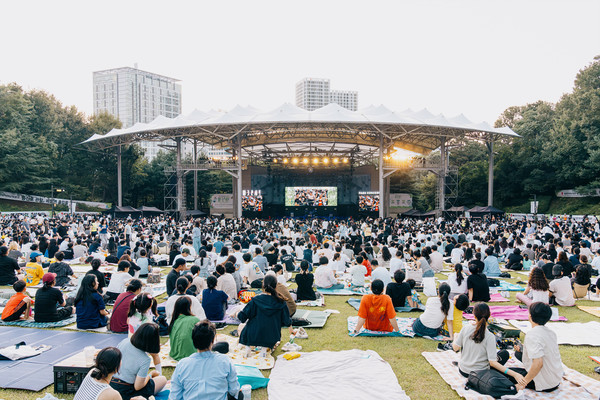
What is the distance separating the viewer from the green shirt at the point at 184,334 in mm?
4281

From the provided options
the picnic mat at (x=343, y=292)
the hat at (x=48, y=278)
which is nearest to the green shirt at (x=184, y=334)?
the hat at (x=48, y=278)

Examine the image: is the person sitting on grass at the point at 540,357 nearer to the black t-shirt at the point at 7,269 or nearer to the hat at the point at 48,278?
the hat at the point at 48,278

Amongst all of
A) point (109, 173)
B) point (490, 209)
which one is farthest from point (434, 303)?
point (109, 173)

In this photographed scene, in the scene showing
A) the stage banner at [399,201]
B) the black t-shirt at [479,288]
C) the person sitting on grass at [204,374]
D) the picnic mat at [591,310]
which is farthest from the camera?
the stage banner at [399,201]

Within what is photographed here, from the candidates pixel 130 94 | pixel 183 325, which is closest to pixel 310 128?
pixel 183 325

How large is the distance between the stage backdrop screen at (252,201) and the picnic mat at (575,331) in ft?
102

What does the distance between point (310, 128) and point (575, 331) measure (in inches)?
879

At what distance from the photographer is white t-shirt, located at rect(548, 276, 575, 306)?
7324mm

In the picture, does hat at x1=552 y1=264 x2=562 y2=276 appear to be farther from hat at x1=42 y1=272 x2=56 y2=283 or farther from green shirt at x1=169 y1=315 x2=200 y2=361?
hat at x1=42 y1=272 x2=56 y2=283

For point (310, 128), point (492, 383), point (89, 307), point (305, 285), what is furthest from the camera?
point (310, 128)

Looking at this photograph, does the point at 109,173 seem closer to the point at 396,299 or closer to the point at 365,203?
the point at 365,203

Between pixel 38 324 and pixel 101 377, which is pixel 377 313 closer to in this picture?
pixel 101 377

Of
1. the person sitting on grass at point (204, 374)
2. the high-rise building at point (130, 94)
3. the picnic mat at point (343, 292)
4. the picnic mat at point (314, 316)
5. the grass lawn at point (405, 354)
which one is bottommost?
the picnic mat at point (343, 292)

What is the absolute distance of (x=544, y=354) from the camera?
371cm
